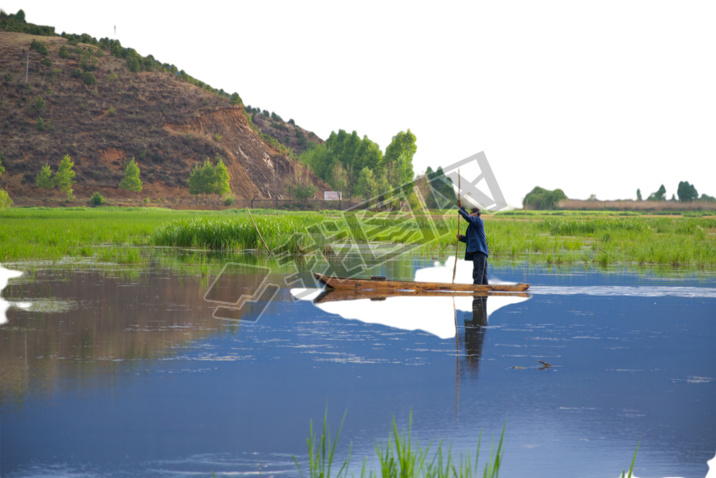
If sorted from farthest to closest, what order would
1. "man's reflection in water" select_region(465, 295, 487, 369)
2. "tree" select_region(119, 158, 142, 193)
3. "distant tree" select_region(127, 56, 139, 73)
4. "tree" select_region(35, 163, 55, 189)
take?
"distant tree" select_region(127, 56, 139, 73) → "tree" select_region(119, 158, 142, 193) → "tree" select_region(35, 163, 55, 189) → "man's reflection in water" select_region(465, 295, 487, 369)

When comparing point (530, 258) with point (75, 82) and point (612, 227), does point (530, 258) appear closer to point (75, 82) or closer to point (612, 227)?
point (612, 227)

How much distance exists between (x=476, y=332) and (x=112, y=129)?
4321 inches

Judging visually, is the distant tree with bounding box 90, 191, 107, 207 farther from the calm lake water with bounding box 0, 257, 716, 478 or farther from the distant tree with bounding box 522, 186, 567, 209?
the calm lake water with bounding box 0, 257, 716, 478

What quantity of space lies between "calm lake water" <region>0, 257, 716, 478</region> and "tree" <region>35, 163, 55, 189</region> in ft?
270

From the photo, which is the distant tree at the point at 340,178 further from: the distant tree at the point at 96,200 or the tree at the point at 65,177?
the tree at the point at 65,177

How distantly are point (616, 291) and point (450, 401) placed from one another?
32.2 feet

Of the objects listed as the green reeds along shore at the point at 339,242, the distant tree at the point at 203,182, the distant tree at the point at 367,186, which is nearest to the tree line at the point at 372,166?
the distant tree at the point at 367,186

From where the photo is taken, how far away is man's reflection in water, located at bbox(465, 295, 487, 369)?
9.88 meters

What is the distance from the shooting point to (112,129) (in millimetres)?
112750

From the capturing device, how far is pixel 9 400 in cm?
742

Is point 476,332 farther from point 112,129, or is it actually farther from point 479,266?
point 112,129

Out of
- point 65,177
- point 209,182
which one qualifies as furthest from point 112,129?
point 209,182

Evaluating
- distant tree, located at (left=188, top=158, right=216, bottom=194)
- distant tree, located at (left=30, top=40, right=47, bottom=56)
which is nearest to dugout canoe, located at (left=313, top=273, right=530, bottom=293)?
distant tree, located at (left=188, top=158, right=216, bottom=194)

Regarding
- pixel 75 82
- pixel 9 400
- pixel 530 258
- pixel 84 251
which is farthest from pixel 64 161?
pixel 9 400
